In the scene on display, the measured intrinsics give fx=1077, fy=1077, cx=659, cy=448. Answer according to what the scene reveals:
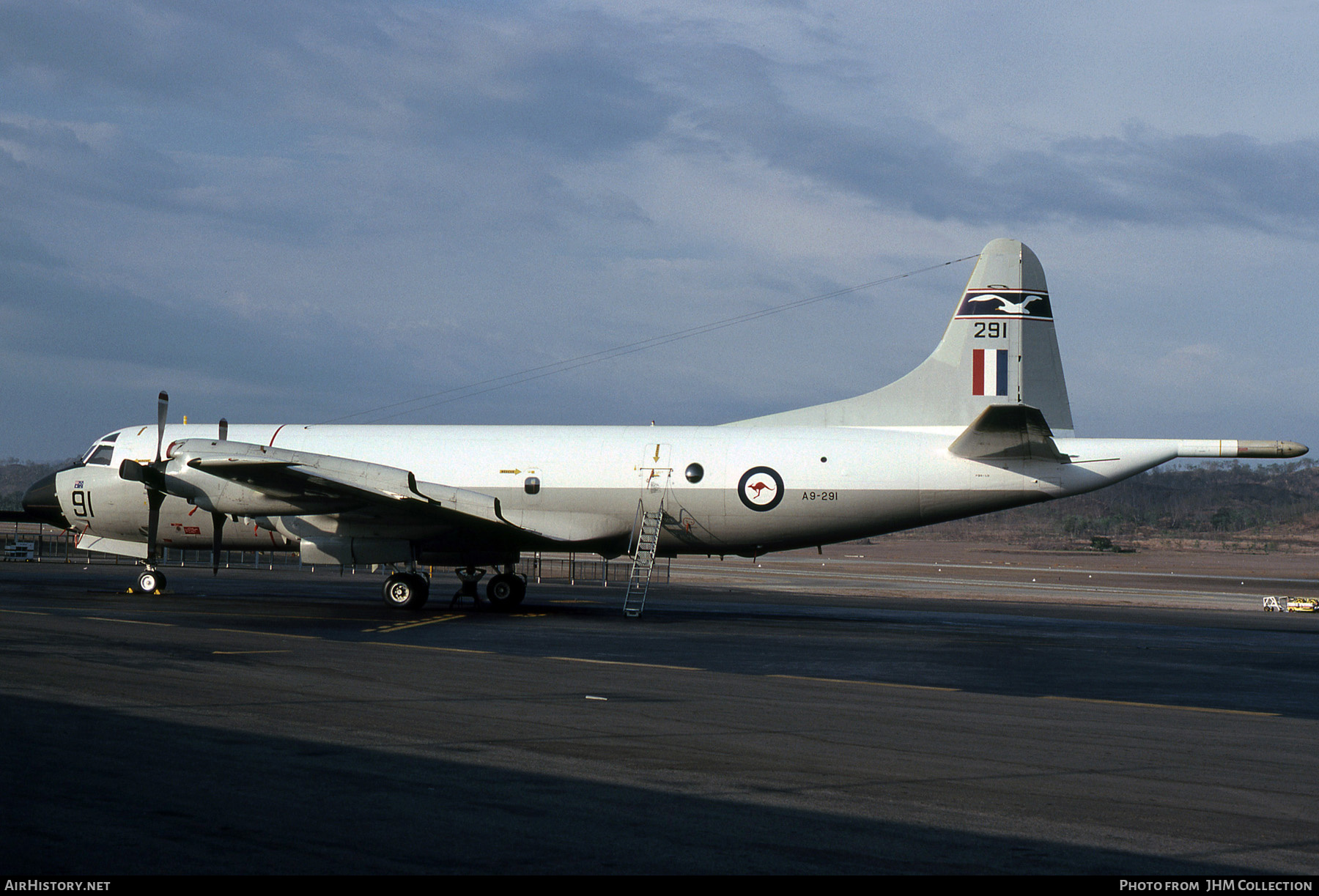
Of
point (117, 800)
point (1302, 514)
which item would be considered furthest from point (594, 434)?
point (1302, 514)

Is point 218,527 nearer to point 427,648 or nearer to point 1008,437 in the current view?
point 427,648

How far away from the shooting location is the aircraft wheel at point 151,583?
2892 cm

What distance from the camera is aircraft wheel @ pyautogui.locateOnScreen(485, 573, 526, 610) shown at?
28.5 m

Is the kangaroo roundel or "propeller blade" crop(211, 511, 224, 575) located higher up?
the kangaroo roundel

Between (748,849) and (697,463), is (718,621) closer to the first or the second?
(697,463)

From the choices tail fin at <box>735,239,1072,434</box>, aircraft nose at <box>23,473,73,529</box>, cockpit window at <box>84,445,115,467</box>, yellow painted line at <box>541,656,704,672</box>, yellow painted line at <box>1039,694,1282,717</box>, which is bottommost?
yellow painted line at <box>1039,694,1282,717</box>

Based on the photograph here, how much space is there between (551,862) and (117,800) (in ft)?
10.7

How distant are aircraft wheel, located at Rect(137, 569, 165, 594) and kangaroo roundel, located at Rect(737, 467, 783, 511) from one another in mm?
15849

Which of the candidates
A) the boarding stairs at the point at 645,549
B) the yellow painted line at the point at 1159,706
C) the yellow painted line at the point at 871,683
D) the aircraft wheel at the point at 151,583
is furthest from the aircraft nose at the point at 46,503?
the yellow painted line at the point at 1159,706

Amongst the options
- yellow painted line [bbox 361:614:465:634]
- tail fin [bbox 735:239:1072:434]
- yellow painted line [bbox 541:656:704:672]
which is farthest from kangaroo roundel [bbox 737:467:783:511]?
yellow painted line [bbox 541:656:704:672]

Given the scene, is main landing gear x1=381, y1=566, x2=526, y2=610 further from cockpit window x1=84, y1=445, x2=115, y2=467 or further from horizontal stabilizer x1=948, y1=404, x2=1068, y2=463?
horizontal stabilizer x1=948, y1=404, x2=1068, y2=463

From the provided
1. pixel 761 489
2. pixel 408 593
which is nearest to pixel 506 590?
pixel 408 593

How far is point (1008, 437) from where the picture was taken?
2411cm

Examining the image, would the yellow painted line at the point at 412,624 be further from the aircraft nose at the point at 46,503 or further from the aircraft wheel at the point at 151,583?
the aircraft nose at the point at 46,503
